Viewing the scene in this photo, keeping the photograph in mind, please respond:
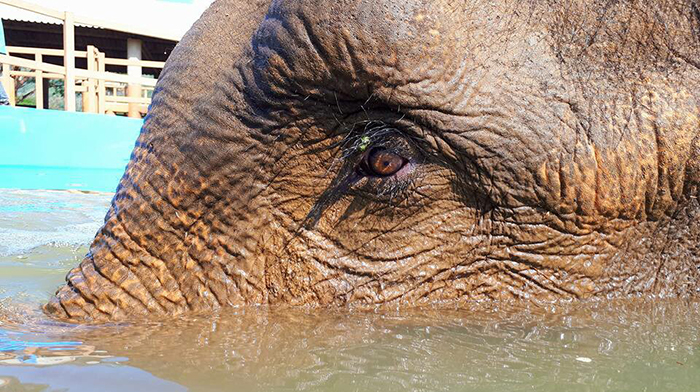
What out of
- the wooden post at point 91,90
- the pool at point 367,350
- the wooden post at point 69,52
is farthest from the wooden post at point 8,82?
the pool at point 367,350

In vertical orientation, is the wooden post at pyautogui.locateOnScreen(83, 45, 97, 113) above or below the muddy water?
above

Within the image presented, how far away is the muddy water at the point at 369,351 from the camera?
236 centimetres

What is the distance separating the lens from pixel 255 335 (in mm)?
2877

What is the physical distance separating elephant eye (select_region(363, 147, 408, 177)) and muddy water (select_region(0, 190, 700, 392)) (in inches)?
21.7

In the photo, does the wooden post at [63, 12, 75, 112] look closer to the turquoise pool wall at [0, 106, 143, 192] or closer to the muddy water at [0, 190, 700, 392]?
the turquoise pool wall at [0, 106, 143, 192]

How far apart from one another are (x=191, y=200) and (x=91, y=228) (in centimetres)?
466

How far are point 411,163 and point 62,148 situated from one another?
13.5 meters

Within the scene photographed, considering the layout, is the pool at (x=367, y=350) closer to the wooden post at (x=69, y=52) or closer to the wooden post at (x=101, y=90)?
the wooden post at (x=69, y=52)

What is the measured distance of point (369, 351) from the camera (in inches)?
106

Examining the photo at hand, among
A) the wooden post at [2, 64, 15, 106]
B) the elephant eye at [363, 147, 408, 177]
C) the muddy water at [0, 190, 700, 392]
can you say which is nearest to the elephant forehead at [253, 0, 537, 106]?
the elephant eye at [363, 147, 408, 177]

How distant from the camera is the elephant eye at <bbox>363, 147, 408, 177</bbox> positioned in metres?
3.12

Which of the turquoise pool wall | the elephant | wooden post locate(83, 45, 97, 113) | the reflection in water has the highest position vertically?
wooden post locate(83, 45, 97, 113)

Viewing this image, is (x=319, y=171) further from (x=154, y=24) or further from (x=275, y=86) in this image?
(x=154, y=24)

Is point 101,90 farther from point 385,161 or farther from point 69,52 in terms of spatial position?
point 385,161
